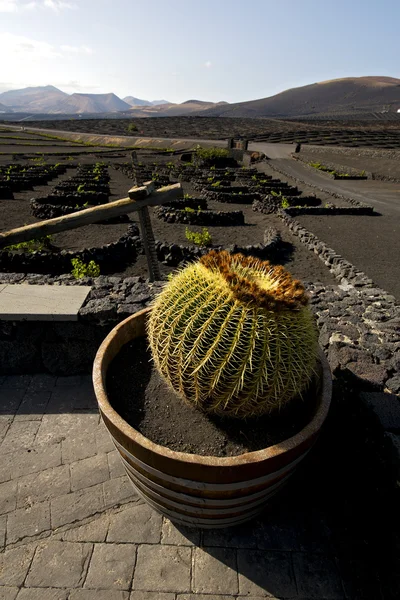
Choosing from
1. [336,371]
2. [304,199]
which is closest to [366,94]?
[304,199]

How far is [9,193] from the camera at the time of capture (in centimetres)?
1727

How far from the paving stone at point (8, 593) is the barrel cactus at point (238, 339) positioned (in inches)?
78.9

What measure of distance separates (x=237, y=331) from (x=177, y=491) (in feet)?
3.98

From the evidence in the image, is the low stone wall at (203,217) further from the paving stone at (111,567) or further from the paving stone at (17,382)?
the paving stone at (111,567)

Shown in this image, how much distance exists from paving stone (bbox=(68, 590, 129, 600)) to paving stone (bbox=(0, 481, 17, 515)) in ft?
3.49

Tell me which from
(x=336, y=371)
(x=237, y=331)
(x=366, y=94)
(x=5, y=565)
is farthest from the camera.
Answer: (x=366, y=94)

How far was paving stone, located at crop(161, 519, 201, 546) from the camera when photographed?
2.79 metres

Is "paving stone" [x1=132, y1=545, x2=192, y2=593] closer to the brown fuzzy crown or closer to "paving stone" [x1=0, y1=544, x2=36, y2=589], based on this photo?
"paving stone" [x1=0, y1=544, x2=36, y2=589]

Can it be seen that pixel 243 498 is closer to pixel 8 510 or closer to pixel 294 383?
pixel 294 383

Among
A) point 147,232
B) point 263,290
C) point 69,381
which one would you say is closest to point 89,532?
point 69,381

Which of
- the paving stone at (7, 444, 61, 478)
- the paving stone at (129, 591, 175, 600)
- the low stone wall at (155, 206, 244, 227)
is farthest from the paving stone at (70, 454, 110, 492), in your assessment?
the low stone wall at (155, 206, 244, 227)

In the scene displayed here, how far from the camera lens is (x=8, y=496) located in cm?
314

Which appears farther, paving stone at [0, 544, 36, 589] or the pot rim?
paving stone at [0, 544, 36, 589]

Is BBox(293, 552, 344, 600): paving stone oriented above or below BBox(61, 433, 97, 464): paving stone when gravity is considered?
above
